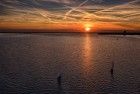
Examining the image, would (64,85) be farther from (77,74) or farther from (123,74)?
(123,74)

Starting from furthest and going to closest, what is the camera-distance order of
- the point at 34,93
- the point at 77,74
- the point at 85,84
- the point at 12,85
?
1. the point at 77,74
2. the point at 85,84
3. the point at 12,85
4. the point at 34,93

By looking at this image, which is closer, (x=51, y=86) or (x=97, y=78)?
(x=51, y=86)

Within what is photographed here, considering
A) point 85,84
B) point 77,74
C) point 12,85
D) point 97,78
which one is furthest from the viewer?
point 77,74

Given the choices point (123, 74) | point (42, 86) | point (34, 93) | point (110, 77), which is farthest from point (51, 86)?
point (123, 74)

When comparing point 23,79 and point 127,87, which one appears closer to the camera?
point 127,87

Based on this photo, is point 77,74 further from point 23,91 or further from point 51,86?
point 23,91

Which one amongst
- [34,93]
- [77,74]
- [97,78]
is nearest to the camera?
[34,93]

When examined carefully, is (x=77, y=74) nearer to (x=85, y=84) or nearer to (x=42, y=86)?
(x=85, y=84)

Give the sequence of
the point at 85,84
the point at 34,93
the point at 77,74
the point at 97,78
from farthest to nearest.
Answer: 1. the point at 77,74
2. the point at 97,78
3. the point at 85,84
4. the point at 34,93

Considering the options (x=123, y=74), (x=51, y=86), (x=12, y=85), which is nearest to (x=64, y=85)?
(x=51, y=86)
